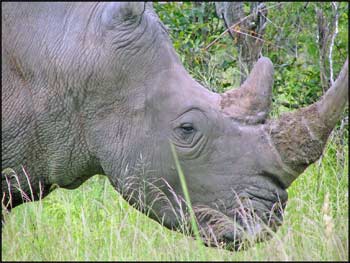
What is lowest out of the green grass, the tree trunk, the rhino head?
the green grass

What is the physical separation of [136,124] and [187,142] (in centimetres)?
30

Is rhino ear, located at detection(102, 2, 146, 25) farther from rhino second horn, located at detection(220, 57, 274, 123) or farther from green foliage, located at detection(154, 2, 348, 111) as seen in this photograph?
green foliage, located at detection(154, 2, 348, 111)

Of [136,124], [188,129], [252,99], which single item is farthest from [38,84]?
[252,99]

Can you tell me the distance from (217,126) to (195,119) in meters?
0.13

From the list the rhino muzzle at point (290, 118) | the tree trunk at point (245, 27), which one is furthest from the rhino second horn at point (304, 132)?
the tree trunk at point (245, 27)

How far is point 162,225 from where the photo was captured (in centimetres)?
538

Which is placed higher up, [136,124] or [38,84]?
[38,84]

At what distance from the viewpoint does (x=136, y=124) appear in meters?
5.30

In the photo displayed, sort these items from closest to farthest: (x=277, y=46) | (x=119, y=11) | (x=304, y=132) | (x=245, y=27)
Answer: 1. (x=304, y=132)
2. (x=119, y=11)
3. (x=277, y=46)
4. (x=245, y=27)

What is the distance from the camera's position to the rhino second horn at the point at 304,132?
5.06 metres

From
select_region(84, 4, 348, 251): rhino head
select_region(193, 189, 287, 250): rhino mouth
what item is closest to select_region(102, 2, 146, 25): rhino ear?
select_region(84, 4, 348, 251): rhino head

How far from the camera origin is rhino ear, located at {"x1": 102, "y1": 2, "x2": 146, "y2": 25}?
207 inches

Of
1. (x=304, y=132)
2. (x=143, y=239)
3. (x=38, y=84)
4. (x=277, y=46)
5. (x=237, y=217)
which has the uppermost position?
(x=277, y=46)

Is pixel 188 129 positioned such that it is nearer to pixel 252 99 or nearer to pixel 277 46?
pixel 252 99
